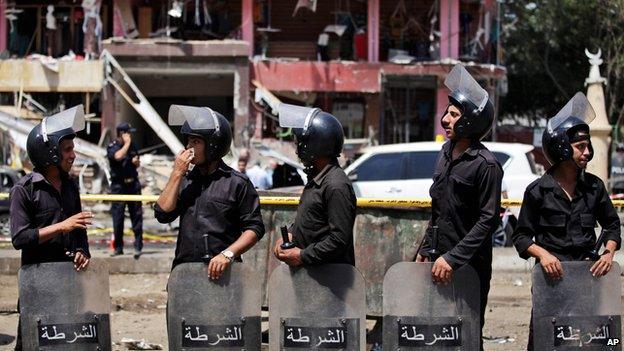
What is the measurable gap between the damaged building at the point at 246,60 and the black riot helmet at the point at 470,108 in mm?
20201

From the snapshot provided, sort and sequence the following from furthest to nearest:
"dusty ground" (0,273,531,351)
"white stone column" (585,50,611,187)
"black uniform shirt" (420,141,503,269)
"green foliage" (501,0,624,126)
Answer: "green foliage" (501,0,624,126) → "white stone column" (585,50,611,187) → "dusty ground" (0,273,531,351) → "black uniform shirt" (420,141,503,269)

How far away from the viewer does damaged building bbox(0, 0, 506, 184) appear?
2786cm

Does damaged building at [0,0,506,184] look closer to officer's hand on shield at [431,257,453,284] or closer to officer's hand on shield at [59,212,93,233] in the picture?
officer's hand on shield at [59,212,93,233]

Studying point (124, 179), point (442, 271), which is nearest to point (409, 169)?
point (124, 179)

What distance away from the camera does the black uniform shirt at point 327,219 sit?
6336 mm

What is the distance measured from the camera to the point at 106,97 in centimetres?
2788

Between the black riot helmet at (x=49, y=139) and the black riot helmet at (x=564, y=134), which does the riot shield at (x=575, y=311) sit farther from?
the black riot helmet at (x=49, y=139)

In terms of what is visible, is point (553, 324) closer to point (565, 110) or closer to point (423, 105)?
point (565, 110)

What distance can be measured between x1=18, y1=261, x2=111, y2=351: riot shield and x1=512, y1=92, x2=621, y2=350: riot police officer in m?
2.56

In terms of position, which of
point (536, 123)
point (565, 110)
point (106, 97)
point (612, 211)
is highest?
point (565, 110)

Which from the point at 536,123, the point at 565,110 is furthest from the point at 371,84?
the point at 565,110

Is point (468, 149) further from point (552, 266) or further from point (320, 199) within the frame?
point (320, 199)

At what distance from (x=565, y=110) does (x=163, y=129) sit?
65.7ft

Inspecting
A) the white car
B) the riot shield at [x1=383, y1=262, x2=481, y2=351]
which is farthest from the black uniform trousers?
the riot shield at [x1=383, y1=262, x2=481, y2=351]
